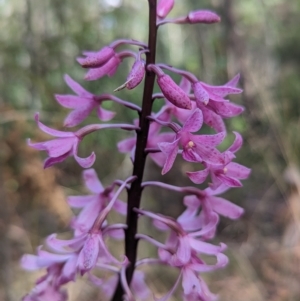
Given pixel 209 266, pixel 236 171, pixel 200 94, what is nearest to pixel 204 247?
pixel 209 266

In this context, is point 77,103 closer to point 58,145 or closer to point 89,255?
point 58,145

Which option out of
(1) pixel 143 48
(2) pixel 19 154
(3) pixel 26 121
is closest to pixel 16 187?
(2) pixel 19 154

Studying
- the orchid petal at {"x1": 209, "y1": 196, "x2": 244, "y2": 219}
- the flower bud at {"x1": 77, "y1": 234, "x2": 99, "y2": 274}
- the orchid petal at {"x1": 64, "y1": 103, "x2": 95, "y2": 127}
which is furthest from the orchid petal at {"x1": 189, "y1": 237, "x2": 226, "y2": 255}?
the orchid petal at {"x1": 64, "y1": 103, "x2": 95, "y2": 127}

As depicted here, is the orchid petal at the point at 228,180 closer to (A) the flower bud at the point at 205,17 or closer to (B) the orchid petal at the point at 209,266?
(B) the orchid petal at the point at 209,266

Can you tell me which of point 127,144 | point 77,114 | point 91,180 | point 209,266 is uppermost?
point 77,114

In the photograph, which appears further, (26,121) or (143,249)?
(143,249)

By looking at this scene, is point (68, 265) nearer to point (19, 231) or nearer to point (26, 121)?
point (26, 121)

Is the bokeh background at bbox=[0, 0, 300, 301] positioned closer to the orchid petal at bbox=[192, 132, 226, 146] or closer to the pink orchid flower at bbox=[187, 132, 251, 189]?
the pink orchid flower at bbox=[187, 132, 251, 189]
